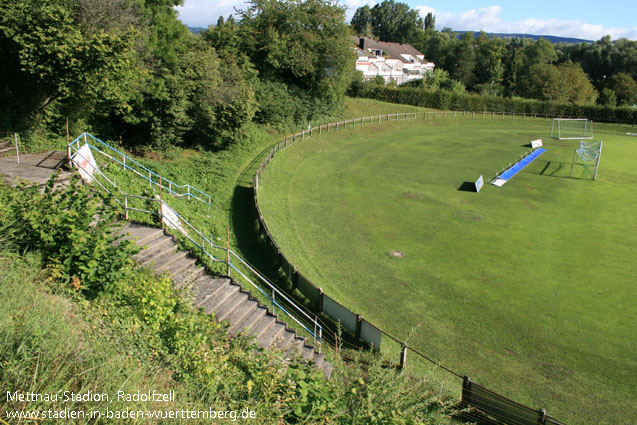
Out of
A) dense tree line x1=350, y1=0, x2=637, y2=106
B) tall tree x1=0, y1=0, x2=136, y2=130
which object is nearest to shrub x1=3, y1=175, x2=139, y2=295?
tall tree x1=0, y1=0, x2=136, y2=130

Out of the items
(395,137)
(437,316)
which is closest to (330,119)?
(395,137)

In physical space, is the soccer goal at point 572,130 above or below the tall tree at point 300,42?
below

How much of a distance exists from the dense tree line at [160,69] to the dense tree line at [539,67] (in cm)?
4210

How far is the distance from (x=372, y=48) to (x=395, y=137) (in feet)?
230

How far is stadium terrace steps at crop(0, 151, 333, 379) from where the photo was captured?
480 inches

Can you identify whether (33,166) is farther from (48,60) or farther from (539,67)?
(539,67)

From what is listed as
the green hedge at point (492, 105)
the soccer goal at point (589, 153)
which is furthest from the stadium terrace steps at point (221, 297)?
the green hedge at point (492, 105)

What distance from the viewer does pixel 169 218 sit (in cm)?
1555

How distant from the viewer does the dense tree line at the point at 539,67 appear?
7731cm

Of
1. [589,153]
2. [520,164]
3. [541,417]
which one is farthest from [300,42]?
[541,417]

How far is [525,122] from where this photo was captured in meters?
57.1

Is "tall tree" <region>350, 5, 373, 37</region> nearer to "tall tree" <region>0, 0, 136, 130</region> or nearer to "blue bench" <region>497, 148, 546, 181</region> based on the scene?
"blue bench" <region>497, 148, 546, 181</region>

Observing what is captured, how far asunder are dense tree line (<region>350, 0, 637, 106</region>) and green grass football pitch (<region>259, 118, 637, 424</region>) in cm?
4653

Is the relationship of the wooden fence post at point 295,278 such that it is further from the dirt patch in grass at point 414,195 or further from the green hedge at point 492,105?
the green hedge at point 492,105
